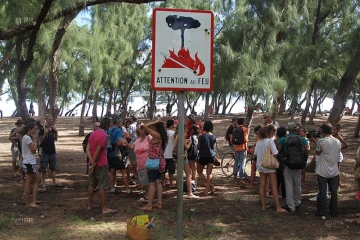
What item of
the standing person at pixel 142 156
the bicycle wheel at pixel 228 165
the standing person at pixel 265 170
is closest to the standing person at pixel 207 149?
the standing person at pixel 265 170

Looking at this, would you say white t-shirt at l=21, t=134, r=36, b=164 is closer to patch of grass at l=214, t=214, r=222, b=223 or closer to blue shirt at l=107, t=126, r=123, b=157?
blue shirt at l=107, t=126, r=123, b=157

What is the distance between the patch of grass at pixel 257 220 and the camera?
6156 mm

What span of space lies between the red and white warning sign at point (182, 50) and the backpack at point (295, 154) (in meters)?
4.01

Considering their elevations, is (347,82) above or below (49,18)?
below

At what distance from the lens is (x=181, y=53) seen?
3074 millimetres

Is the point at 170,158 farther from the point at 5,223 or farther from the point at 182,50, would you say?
the point at 182,50

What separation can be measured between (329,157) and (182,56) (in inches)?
167

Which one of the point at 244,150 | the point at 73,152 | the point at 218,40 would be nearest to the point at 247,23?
the point at 218,40

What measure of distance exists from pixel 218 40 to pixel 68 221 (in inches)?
469

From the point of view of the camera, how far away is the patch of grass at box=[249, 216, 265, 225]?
6156 mm

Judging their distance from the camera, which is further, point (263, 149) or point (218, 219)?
point (263, 149)

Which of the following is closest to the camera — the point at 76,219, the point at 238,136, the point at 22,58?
the point at 76,219

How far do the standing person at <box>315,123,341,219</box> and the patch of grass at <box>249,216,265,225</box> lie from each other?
39.4 inches

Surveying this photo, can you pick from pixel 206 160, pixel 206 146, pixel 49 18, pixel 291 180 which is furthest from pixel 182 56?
pixel 49 18
